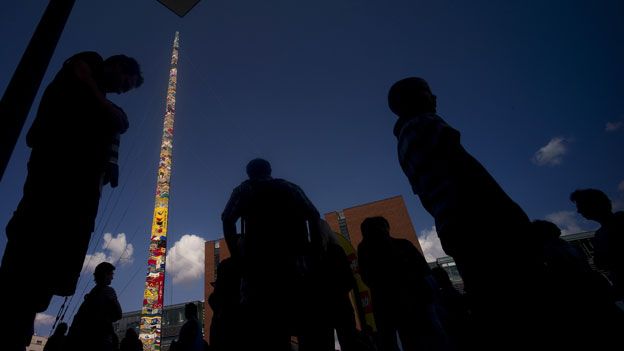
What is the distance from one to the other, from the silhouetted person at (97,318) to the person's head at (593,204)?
554 cm

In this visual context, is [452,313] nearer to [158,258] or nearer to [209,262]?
[158,258]

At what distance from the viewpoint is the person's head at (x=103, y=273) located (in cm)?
352

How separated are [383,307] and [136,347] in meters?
4.90

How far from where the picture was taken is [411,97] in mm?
2025

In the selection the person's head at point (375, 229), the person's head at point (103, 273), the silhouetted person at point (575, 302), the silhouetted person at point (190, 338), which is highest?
the person's head at point (103, 273)

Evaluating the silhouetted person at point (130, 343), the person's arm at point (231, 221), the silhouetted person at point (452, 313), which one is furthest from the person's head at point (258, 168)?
the silhouetted person at point (130, 343)

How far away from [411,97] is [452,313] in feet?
10.4

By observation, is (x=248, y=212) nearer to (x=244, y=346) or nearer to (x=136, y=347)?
(x=244, y=346)

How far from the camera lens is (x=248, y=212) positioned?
1881 mm

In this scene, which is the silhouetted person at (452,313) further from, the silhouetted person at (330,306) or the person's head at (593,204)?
the person's head at (593,204)

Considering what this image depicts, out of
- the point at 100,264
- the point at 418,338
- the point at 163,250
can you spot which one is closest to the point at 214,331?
the point at 100,264

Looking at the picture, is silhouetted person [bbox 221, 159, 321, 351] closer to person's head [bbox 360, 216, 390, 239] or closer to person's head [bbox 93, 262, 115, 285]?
person's head [bbox 360, 216, 390, 239]

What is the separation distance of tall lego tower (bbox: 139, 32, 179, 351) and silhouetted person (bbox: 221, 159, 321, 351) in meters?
11.9

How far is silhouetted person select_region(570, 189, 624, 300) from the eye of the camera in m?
2.67
